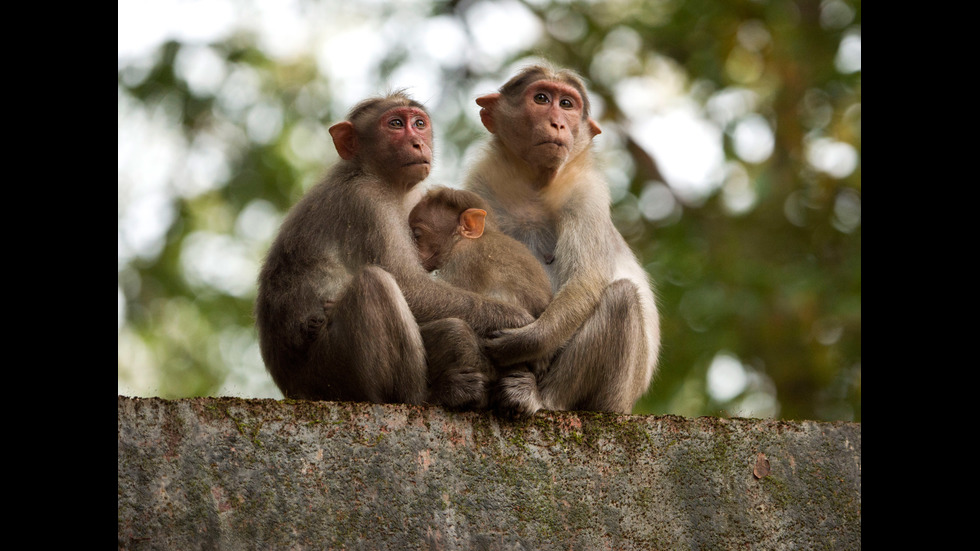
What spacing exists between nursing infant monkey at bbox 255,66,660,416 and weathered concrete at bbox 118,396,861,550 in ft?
1.28

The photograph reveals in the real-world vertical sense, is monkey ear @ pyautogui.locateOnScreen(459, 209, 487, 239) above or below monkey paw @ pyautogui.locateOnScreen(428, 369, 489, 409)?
above

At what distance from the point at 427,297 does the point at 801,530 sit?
2.38m

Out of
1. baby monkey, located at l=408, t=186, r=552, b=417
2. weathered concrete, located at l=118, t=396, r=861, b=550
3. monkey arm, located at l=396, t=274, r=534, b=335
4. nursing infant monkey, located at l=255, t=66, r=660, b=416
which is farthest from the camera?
baby monkey, located at l=408, t=186, r=552, b=417

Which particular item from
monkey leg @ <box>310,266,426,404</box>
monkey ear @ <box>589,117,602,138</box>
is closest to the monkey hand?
monkey leg @ <box>310,266,426,404</box>

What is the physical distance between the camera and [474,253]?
20.1 feet

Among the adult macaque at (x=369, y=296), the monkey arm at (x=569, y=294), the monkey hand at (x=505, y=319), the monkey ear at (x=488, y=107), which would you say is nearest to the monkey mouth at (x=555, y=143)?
the monkey arm at (x=569, y=294)

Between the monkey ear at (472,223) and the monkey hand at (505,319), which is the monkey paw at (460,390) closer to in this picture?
the monkey hand at (505,319)

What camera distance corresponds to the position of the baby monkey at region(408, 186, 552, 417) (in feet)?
19.7

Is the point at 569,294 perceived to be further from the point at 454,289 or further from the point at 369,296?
the point at 369,296

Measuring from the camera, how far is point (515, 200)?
22.3ft

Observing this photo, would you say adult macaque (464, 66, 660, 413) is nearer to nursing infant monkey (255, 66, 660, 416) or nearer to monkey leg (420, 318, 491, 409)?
nursing infant monkey (255, 66, 660, 416)

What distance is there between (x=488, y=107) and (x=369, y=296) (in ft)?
7.64

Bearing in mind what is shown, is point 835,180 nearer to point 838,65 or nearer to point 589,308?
point 838,65

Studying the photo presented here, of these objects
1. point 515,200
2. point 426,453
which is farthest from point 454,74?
point 426,453
